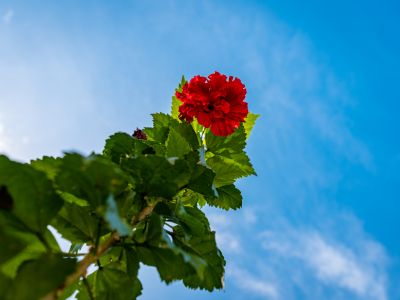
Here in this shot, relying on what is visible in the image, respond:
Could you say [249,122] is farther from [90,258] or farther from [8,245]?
[8,245]

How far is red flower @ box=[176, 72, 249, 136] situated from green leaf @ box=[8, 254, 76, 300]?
73.9 inches

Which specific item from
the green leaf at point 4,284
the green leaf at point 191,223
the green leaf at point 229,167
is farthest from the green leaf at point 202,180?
the green leaf at point 4,284

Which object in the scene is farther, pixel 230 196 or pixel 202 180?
pixel 230 196

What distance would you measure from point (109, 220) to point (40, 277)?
282 millimetres

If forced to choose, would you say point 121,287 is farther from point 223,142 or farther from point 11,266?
point 223,142

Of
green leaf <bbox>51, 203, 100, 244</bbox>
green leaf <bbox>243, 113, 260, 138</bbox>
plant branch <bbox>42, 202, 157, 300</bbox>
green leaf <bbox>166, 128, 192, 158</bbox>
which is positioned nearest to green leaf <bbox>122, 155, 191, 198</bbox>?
plant branch <bbox>42, 202, 157, 300</bbox>

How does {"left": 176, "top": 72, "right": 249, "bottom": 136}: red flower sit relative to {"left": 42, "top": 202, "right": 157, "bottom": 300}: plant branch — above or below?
above

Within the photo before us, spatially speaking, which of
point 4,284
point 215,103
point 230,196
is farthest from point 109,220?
point 215,103

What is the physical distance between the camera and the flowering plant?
156 cm

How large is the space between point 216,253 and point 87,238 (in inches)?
26.2

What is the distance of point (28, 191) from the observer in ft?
5.28

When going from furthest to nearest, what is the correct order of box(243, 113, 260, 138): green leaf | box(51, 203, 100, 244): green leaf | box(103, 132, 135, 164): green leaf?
box(243, 113, 260, 138): green leaf < box(103, 132, 135, 164): green leaf < box(51, 203, 100, 244): green leaf

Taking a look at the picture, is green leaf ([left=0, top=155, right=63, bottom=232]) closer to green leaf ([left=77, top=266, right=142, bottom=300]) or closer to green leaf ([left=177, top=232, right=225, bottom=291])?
green leaf ([left=77, top=266, right=142, bottom=300])

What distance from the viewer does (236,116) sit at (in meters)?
3.31
